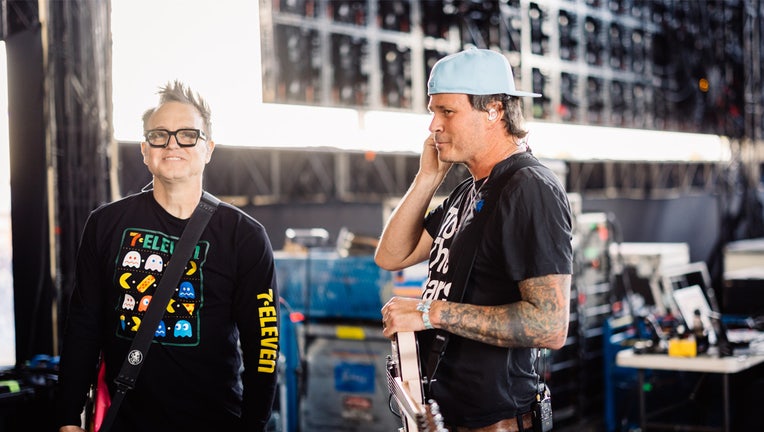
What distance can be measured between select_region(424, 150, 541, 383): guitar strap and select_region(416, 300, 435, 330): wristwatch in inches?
2.4

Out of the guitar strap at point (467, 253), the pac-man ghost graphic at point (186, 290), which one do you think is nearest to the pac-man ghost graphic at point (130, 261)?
the pac-man ghost graphic at point (186, 290)

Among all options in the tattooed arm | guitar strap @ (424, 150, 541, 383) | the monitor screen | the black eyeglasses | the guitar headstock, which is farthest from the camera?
the monitor screen

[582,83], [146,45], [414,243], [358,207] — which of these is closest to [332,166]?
[358,207]

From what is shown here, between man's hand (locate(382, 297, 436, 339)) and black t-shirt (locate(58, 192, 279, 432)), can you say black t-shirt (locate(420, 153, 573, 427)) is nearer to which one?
man's hand (locate(382, 297, 436, 339))

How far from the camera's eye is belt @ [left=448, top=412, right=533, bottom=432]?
2.00m

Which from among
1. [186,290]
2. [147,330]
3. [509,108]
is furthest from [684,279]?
[147,330]

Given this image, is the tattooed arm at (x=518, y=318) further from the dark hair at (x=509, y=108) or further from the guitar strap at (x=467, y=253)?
the dark hair at (x=509, y=108)

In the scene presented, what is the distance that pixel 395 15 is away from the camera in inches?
375

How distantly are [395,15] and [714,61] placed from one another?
6717 mm

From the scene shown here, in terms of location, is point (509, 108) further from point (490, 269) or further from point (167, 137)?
point (167, 137)

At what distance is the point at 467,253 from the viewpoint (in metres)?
2.01

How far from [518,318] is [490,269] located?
0.53ft

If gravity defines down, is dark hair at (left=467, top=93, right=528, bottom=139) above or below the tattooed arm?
above

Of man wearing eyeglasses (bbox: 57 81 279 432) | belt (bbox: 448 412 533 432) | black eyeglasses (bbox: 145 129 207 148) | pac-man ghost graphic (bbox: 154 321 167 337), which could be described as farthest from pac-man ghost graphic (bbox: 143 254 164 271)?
belt (bbox: 448 412 533 432)
